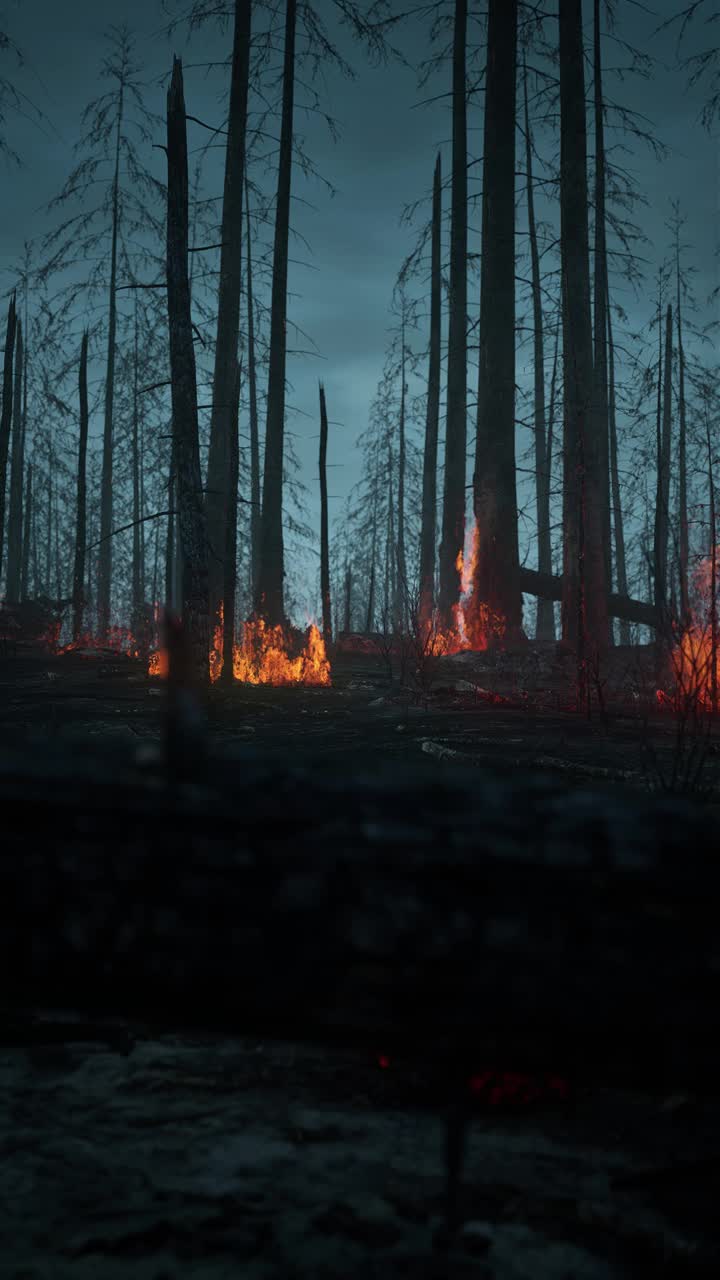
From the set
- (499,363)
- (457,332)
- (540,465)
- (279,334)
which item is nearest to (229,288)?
(279,334)

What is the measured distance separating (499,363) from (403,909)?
39.1 ft

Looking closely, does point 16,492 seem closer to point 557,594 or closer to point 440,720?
point 557,594

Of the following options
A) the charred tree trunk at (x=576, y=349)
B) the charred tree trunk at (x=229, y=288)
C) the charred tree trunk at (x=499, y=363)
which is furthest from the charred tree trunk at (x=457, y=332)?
the charred tree trunk at (x=229, y=288)

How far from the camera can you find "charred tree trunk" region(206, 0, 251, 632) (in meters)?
12.6

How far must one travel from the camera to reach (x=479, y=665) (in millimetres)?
11055

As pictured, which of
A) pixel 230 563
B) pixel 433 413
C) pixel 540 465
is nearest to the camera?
pixel 230 563

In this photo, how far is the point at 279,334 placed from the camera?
49.2ft

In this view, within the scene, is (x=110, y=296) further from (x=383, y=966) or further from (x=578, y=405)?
(x=383, y=966)

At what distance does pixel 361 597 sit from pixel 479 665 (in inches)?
1594

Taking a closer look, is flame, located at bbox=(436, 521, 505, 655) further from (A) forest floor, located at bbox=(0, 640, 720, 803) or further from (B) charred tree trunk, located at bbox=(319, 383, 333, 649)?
(B) charred tree trunk, located at bbox=(319, 383, 333, 649)

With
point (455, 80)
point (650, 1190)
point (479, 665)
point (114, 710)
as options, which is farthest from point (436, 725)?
point (455, 80)

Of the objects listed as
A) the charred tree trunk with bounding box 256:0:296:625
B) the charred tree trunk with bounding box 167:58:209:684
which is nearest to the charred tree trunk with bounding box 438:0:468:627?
the charred tree trunk with bounding box 256:0:296:625

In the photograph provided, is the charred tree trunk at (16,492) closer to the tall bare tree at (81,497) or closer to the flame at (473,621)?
the tall bare tree at (81,497)

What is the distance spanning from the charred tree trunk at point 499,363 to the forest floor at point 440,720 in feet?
4.45
